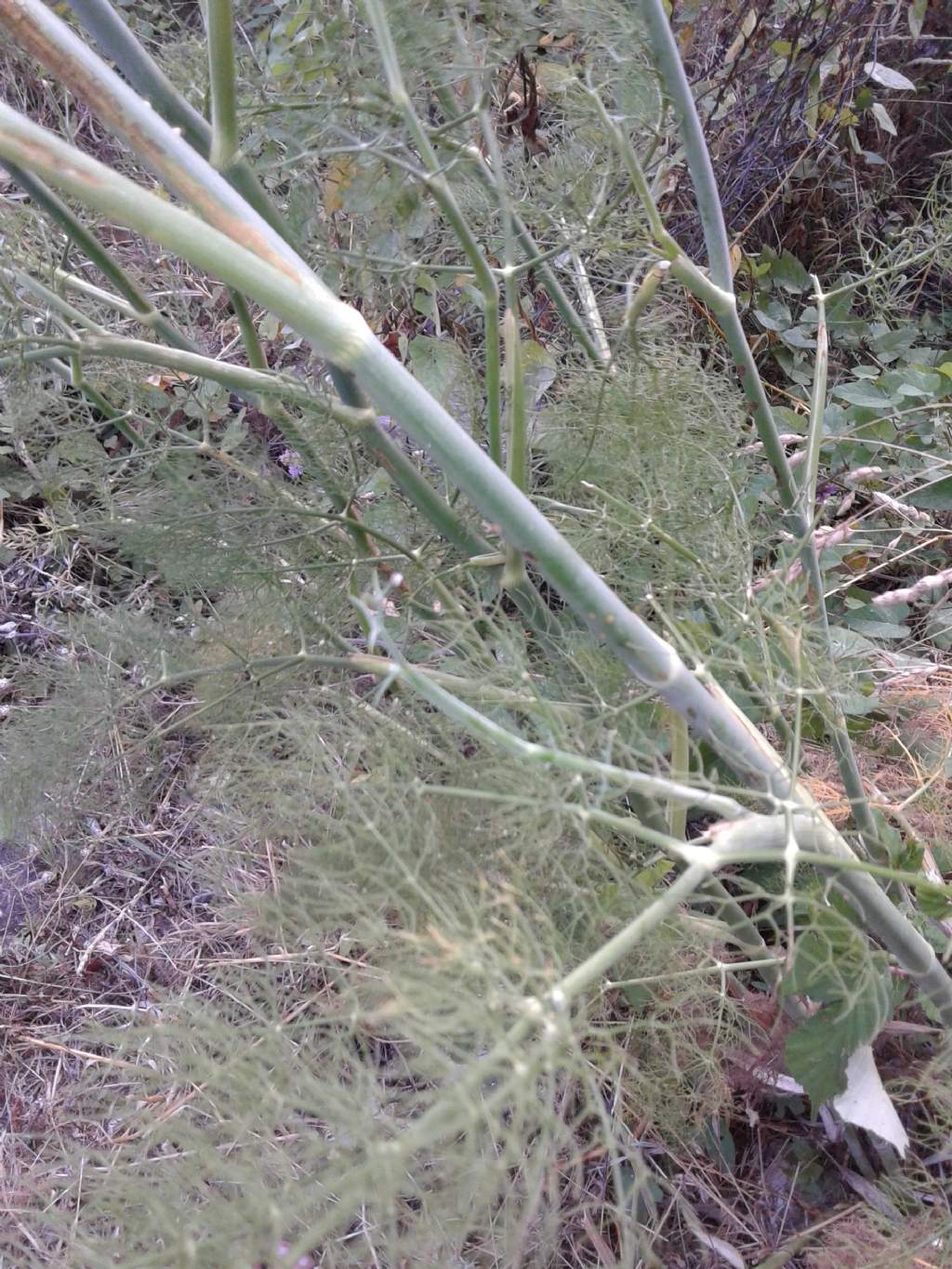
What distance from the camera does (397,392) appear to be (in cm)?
49

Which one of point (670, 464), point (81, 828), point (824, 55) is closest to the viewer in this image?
point (670, 464)

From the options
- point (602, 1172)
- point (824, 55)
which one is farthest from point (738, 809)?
point (824, 55)

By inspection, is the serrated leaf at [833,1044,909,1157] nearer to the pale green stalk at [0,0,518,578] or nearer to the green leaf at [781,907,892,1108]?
the green leaf at [781,907,892,1108]

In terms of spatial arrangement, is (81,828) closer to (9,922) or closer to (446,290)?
(9,922)

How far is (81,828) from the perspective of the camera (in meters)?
1.41

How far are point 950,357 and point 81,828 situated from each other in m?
1.50

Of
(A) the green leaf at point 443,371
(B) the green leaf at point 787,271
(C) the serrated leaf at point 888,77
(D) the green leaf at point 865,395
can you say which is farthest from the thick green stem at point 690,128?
(C) the serrated leaf at point 888,77

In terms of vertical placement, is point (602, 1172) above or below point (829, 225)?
below

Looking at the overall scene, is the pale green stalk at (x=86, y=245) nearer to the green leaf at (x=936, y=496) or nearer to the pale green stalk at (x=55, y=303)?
the pale green stalk at (x=55, y=303)

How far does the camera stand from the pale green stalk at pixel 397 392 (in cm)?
45

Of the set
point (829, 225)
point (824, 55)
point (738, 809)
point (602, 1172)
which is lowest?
point (602, 1172)

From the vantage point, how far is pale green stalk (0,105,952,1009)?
0.45 meters

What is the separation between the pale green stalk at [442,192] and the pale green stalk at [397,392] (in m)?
0.14

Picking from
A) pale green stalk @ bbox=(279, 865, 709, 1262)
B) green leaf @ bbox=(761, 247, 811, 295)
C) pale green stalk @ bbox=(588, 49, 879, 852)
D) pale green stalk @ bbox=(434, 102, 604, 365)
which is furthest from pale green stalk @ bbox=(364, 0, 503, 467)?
green leaf @ bbox=(761, 247, 811, 295)
